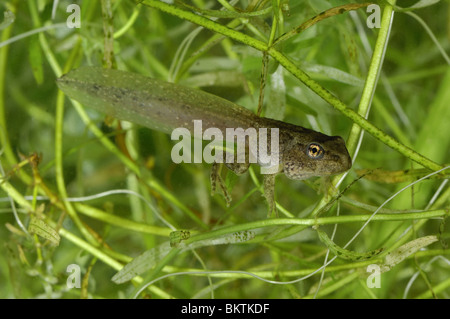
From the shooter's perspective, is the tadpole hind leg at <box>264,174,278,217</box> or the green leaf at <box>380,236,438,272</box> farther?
the tadpole hind leg at <box>264,174,278,217</box>

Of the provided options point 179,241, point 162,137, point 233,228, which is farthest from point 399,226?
point 162,137

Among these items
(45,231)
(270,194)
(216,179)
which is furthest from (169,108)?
(45,231)

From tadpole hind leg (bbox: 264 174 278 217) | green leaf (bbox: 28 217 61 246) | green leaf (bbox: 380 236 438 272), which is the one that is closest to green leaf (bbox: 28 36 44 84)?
green leaf (bbox: 28 217 61 246)

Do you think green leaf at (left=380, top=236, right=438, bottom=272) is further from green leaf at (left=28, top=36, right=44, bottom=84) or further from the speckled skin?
green leaf at (left=28, top=36, right=44, bottom=84)

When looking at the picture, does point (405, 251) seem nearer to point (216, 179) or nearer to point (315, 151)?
point (315, 151)

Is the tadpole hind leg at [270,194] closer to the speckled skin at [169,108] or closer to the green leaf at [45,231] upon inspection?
the speckled skin at [169,108]
